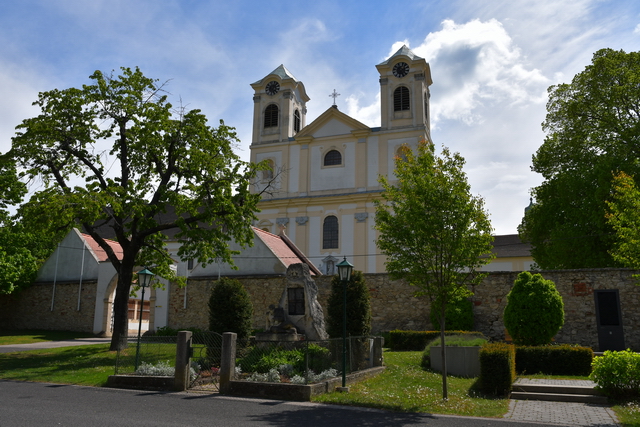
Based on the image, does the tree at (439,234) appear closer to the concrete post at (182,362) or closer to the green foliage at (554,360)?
the green foliage at (554,360)

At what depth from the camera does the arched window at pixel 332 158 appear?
135 ft

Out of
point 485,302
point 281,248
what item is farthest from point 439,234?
point 281,248

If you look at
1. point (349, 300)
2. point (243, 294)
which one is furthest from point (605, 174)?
point (243, 294)

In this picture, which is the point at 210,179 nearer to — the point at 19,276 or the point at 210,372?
the point at 210,372

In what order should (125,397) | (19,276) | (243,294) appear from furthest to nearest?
(19,276) < (243,294) < (125,397)

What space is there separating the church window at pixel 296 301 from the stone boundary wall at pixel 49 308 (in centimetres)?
1634

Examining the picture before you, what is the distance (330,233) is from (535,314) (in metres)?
26.5

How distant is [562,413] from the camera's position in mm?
9250

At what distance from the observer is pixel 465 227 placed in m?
10.9

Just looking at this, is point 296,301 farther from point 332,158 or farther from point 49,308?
point 332,158

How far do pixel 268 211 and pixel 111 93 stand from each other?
80.8 feet

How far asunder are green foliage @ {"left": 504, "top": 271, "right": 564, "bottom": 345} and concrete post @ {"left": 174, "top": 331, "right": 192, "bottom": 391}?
8766mm

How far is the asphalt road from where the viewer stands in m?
7.98

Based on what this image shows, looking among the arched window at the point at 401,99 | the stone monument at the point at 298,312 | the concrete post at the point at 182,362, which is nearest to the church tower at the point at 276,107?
the arched window at the point at 401,99
